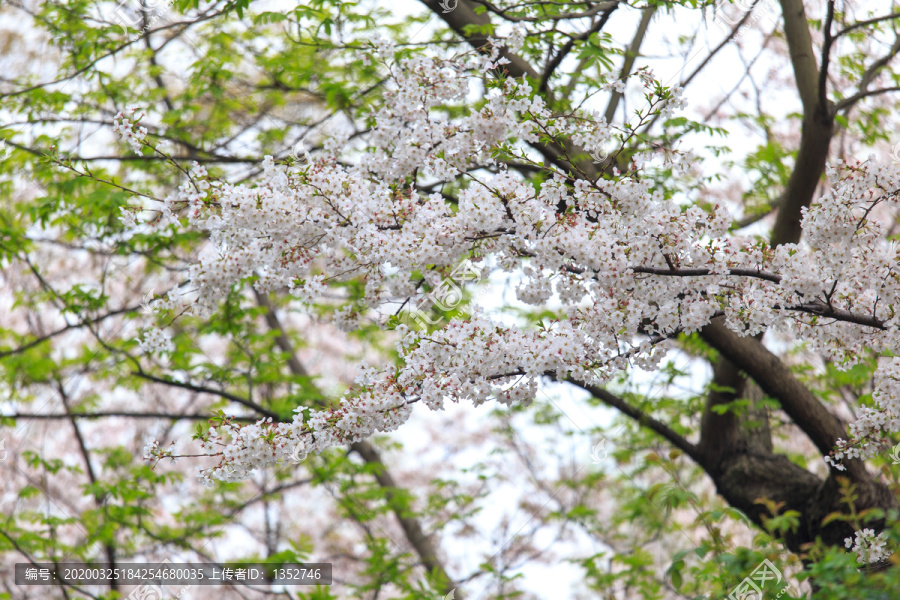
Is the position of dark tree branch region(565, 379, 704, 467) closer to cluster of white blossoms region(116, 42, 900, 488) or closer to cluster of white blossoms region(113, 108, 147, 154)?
cluster of white blossoms region(116, 42, 900, 488)

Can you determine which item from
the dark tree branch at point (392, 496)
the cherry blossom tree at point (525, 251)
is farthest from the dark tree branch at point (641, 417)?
the dark tree branch at point (392, 496)

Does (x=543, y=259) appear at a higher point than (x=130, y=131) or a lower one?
lower

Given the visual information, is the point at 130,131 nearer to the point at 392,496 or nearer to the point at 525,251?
the point at 525,251

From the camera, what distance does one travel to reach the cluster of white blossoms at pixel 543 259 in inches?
132

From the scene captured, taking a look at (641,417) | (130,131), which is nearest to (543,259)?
(130,131)

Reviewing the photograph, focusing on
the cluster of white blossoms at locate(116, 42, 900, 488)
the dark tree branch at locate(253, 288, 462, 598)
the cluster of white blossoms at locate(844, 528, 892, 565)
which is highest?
the dark tree branch at locate(253, 288, 462, 598)

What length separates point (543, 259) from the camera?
336cm

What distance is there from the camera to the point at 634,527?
36.9ft

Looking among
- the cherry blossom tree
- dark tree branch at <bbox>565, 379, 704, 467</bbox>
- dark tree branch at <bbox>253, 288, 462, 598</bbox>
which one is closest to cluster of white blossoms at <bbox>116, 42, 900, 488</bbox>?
the cherry blossom tree

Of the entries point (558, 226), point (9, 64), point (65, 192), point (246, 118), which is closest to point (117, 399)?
point (9, 64)

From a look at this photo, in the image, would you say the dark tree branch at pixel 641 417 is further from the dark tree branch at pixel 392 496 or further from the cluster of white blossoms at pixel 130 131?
the cluster of white blossoms at pixel 130 131

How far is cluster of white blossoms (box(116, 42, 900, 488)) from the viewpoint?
3350 millimetres

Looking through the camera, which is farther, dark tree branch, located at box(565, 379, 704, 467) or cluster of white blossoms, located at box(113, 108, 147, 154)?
dark tree branch, located at box(565, 379, 704, 467)

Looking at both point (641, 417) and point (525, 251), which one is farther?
point (641, 417)
